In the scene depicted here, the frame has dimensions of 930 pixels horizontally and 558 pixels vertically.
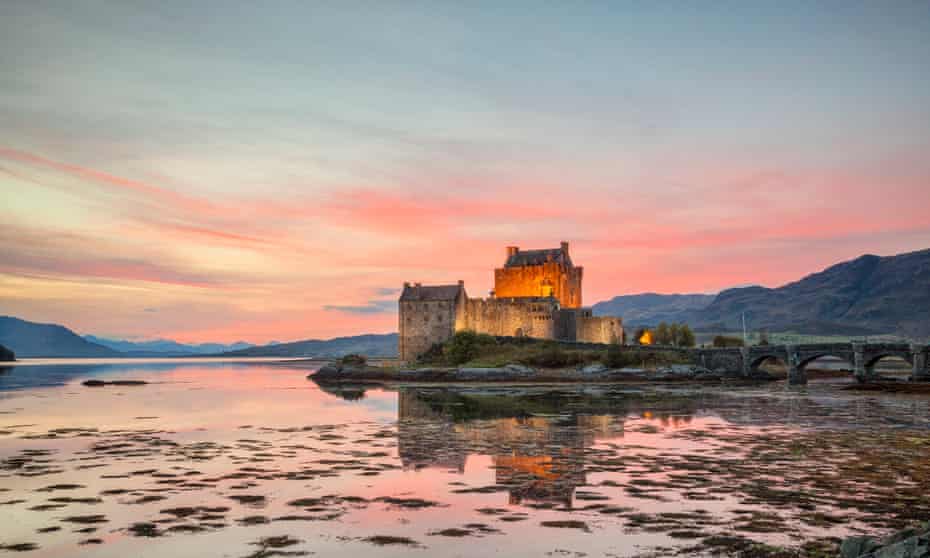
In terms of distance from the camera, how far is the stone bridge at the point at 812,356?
61.0m

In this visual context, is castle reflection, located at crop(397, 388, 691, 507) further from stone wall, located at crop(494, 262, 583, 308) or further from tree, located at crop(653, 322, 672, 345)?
stone wall, located at crop(494, 262, 583, 308)

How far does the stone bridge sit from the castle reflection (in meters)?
25.1

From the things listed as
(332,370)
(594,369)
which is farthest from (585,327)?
(332,370)

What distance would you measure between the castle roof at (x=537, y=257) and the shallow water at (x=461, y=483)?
63389mm

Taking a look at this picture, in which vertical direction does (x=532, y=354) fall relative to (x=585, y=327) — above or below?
below

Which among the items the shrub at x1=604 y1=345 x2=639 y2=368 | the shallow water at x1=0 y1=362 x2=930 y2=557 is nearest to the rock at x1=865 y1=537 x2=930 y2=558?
the shallow water at x1=0 y1=362 x2=930 y2=557

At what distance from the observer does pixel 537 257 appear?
339ft

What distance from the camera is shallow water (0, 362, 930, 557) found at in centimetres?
1334

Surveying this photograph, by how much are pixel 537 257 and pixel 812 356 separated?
41557 millimetres

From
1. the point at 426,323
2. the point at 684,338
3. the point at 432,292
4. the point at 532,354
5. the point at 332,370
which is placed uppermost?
the point at 432,292

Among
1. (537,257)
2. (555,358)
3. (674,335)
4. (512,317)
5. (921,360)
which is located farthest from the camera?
(537,257)

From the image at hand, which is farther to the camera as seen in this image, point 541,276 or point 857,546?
point 541,276

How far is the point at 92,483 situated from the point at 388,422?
17.9m

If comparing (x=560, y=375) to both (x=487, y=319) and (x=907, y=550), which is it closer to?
(x=487, y=319)
